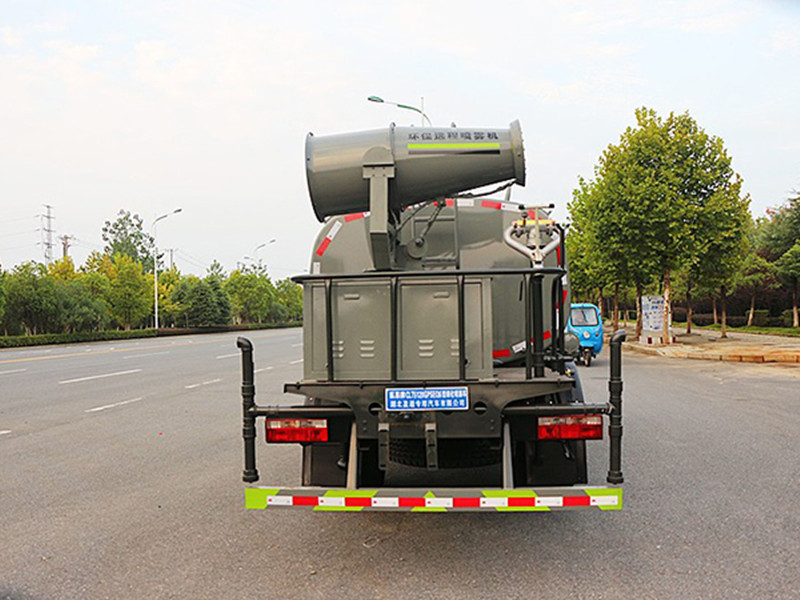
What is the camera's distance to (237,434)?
27.9 ft

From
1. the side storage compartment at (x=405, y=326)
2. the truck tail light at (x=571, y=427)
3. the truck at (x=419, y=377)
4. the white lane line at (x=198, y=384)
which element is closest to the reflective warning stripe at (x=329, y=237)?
the truck at (x=419, y=377)

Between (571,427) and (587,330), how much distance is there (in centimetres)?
1621

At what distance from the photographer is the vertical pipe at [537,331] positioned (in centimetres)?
436

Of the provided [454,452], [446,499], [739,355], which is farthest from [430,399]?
[739,355]

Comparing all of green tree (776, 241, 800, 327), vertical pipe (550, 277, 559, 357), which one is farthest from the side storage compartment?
green tree (776, 241, 800, 327)

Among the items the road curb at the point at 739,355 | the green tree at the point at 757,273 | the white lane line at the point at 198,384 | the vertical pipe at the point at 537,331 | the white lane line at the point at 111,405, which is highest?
the green tree at the point at 757,273

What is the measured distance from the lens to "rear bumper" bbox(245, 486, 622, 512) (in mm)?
3719

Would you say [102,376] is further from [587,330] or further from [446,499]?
[446,499]

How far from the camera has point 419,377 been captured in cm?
414

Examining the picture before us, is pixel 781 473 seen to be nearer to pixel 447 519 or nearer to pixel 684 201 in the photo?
pixel 447 519

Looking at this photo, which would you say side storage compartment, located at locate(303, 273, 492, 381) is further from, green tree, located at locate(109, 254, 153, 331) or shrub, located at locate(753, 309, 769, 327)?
green tree, located at locate(109, 254, 153, 331)

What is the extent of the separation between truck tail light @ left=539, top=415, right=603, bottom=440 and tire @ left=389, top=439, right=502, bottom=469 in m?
0.42

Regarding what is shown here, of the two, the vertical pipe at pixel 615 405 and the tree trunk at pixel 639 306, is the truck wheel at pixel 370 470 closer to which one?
the vertical pipe at pixel 615 405

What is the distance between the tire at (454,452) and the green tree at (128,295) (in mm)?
49414
